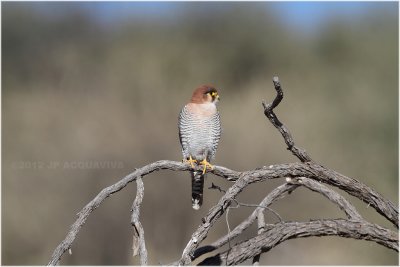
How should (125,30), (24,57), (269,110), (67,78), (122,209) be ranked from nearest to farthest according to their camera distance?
1. (269,110)
2. (122,209)
3. (67,78)
4. (24,57)
5. (125,30)

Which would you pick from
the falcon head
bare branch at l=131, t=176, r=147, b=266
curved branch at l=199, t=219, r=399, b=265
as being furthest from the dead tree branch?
the falcon head

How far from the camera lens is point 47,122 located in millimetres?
10750

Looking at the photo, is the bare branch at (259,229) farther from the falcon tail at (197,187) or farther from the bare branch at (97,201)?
the falcon tail at (197,187)

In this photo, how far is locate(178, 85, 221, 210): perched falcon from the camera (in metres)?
5.19

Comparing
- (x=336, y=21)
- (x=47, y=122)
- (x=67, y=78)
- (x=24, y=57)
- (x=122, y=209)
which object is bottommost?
(x=122, y=209)

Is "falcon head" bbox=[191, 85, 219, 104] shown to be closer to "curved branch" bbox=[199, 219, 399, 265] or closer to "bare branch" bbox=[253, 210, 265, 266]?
"bare branch" bbox=[253, 210, 265, 266]

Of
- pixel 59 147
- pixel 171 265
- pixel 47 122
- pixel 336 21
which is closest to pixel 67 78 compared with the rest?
pixel 47 122

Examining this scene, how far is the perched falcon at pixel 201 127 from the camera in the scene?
5.19m

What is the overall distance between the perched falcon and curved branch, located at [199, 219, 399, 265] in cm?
145

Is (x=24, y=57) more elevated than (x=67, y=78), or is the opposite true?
(x=24, y=57)

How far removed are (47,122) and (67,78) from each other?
4.50ft

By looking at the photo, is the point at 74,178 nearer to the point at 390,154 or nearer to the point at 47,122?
the point at 47,122

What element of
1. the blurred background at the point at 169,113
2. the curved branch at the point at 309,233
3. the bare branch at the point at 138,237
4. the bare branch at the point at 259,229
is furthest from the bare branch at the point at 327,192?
the blurred background at the point at 169,113

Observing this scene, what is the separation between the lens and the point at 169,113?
10398 mm
